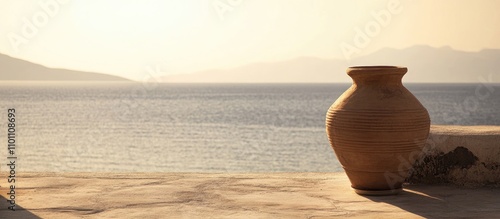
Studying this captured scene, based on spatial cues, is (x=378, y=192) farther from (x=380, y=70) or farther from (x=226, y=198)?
(x=226, y=198)

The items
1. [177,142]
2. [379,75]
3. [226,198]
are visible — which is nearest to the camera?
[226,198]

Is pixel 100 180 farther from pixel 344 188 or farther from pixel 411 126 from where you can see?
pixel 411 126

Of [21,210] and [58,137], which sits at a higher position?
[21,210]

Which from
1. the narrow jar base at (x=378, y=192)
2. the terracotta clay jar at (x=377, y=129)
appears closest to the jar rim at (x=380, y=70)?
the terracotta clay jar at (x=377, y=129)

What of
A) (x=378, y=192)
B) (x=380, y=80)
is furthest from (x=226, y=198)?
(x=380, y=80)

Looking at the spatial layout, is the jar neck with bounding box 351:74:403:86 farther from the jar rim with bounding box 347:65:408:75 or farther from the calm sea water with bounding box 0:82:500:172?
the calm sea water with bounding box 0:82:500:172

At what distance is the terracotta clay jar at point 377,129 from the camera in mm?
6570

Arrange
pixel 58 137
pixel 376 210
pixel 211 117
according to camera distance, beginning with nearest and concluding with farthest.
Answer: pixel 376 210 → pixel 58 137 → pixel 211 117

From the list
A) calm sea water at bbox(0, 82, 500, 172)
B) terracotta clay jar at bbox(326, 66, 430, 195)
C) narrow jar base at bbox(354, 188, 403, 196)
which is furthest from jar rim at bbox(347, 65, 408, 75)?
calm sea water at bbox(0, 82, 500, 172)

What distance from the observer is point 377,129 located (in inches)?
257

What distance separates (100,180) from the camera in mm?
7898

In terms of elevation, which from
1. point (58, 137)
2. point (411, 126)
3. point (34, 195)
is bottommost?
point (58, 137)

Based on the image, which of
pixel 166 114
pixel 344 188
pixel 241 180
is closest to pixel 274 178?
pixel 241 180

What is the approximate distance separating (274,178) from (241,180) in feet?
1.47
